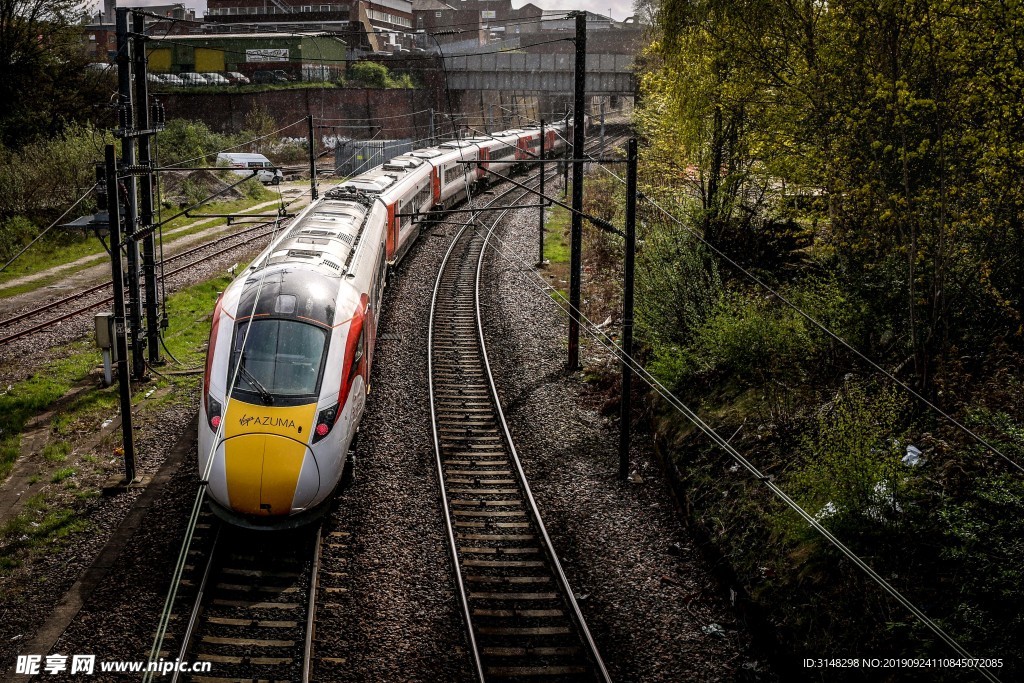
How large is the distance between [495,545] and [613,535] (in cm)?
162

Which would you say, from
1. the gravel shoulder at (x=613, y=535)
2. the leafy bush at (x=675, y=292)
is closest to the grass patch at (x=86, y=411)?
the gravel shoulder at (x=613, y=535)

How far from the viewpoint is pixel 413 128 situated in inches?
2645

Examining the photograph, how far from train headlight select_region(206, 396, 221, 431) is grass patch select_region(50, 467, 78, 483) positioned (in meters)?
3.41

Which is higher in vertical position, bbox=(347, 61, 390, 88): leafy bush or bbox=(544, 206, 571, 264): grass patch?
bbox=(347, 61, 390, 88): leafy bush

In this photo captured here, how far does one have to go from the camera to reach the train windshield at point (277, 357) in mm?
10266

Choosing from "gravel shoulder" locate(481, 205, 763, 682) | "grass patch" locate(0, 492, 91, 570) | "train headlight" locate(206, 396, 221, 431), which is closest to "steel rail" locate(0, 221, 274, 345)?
"grass patch" locate(0, 492, 91, 570)

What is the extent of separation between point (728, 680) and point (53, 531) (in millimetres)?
8454

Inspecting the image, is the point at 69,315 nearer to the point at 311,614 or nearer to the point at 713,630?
the point at 311,614

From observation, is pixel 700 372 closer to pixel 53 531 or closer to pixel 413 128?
pixel 53 531

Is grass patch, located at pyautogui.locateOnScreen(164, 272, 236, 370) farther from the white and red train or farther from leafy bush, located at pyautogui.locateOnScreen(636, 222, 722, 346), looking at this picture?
leafy bush, located at pyautogui.locateOnScreen(636, 222, 722, 346)

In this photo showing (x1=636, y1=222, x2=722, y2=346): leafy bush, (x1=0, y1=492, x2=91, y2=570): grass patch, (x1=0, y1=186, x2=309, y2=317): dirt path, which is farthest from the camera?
(x1=0, y1=186, x2=309, y2=317): dirt path

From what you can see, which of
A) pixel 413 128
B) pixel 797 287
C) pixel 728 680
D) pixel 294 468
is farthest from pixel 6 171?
pixel 413 128

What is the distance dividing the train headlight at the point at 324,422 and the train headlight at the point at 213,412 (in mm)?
1207

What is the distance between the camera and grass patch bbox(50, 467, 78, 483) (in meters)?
11.9
